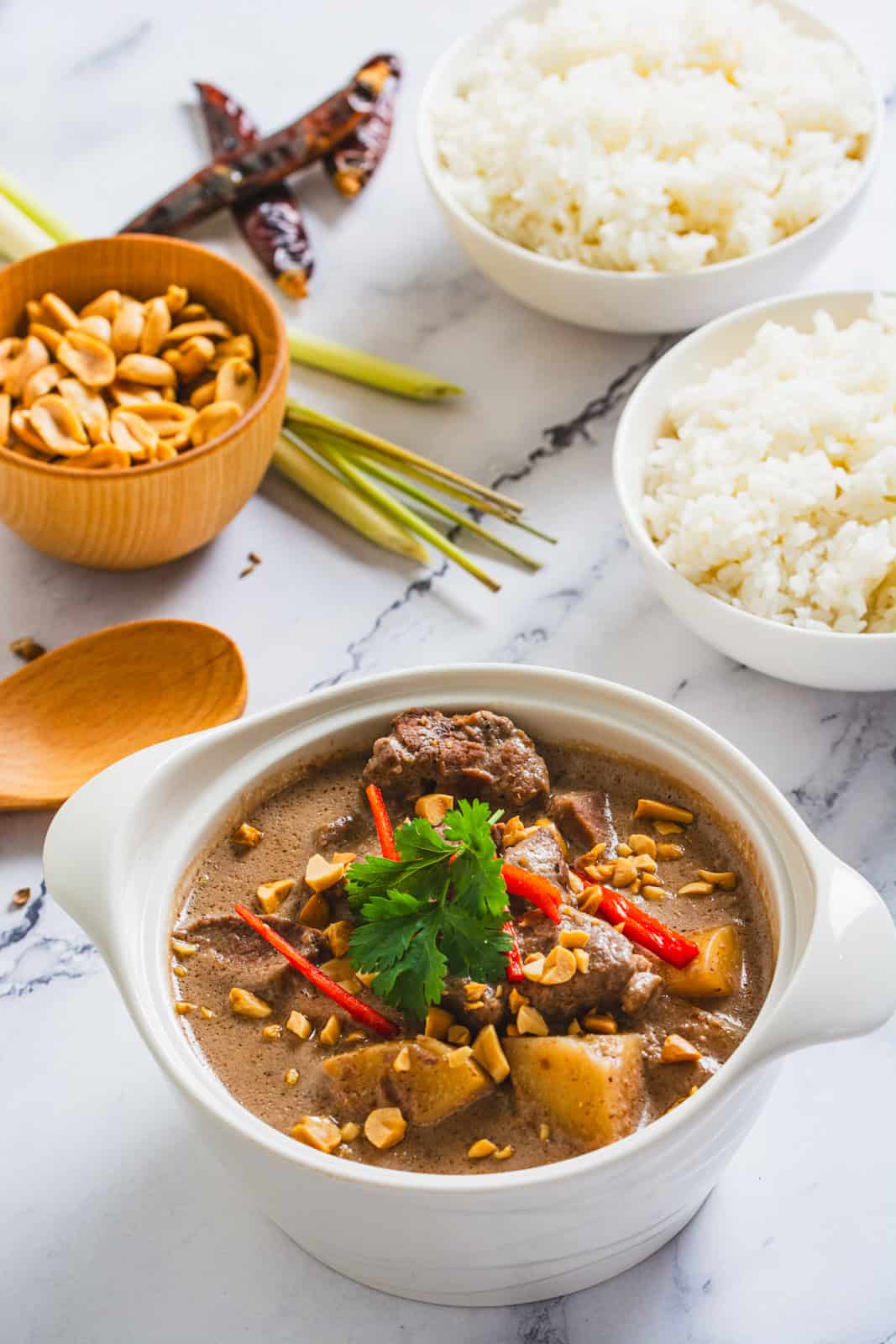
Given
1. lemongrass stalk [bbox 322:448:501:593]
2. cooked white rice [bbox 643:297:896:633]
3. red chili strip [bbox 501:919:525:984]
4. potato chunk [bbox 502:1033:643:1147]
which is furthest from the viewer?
lemongrass stalk [bbox 322:448:501:593]

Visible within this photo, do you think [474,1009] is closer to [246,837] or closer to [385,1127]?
[385,1127]

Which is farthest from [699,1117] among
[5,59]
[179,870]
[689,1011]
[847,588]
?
[5,59]

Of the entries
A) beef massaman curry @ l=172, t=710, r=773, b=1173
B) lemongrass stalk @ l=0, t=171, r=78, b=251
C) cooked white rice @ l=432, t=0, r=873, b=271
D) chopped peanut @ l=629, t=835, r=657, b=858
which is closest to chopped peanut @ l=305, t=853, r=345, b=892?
beef massaman curry @ l=172, t=710, r=773, b=1173

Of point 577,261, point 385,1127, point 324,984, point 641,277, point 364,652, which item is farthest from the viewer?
point 577,261

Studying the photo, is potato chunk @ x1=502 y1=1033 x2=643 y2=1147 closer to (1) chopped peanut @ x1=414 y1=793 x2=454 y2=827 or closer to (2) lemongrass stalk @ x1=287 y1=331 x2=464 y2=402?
(1) chopped peanut @ x1=414 y1=793 x2=454 y2=827

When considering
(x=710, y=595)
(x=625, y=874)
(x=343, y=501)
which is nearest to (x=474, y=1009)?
(x=625, y=874)
